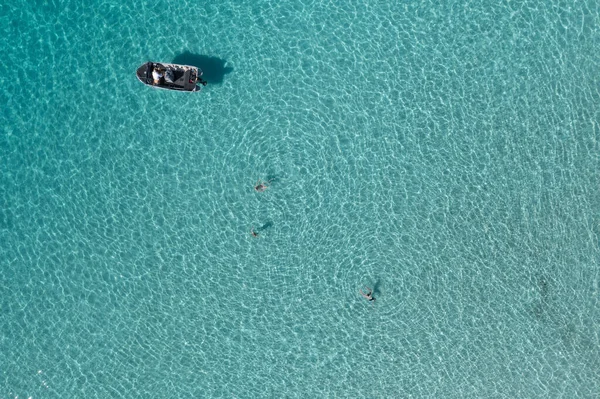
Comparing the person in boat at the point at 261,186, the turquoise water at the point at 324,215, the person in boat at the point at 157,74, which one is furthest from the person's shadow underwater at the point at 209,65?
the person in boat at the point at 261,186

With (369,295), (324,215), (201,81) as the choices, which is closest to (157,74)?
(201,81)

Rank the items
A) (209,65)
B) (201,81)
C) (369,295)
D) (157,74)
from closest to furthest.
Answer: (157,74) → (369,295) → (201,81) → (209,65)

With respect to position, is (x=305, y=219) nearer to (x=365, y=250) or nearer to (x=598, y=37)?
(x=365, y=250)

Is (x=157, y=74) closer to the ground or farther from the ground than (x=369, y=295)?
farther from the ground

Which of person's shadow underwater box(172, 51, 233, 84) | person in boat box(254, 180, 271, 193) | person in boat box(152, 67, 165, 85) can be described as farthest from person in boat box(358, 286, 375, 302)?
person in boat box(152, 67, 165, 85)

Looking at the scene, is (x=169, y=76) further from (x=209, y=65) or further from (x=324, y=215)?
(x=324, y=215)

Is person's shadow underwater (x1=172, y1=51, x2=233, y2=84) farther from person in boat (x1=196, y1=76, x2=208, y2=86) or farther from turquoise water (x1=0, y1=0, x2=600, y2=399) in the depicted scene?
person in boat (x1=196, y1=76, x2=208, y2=86)
